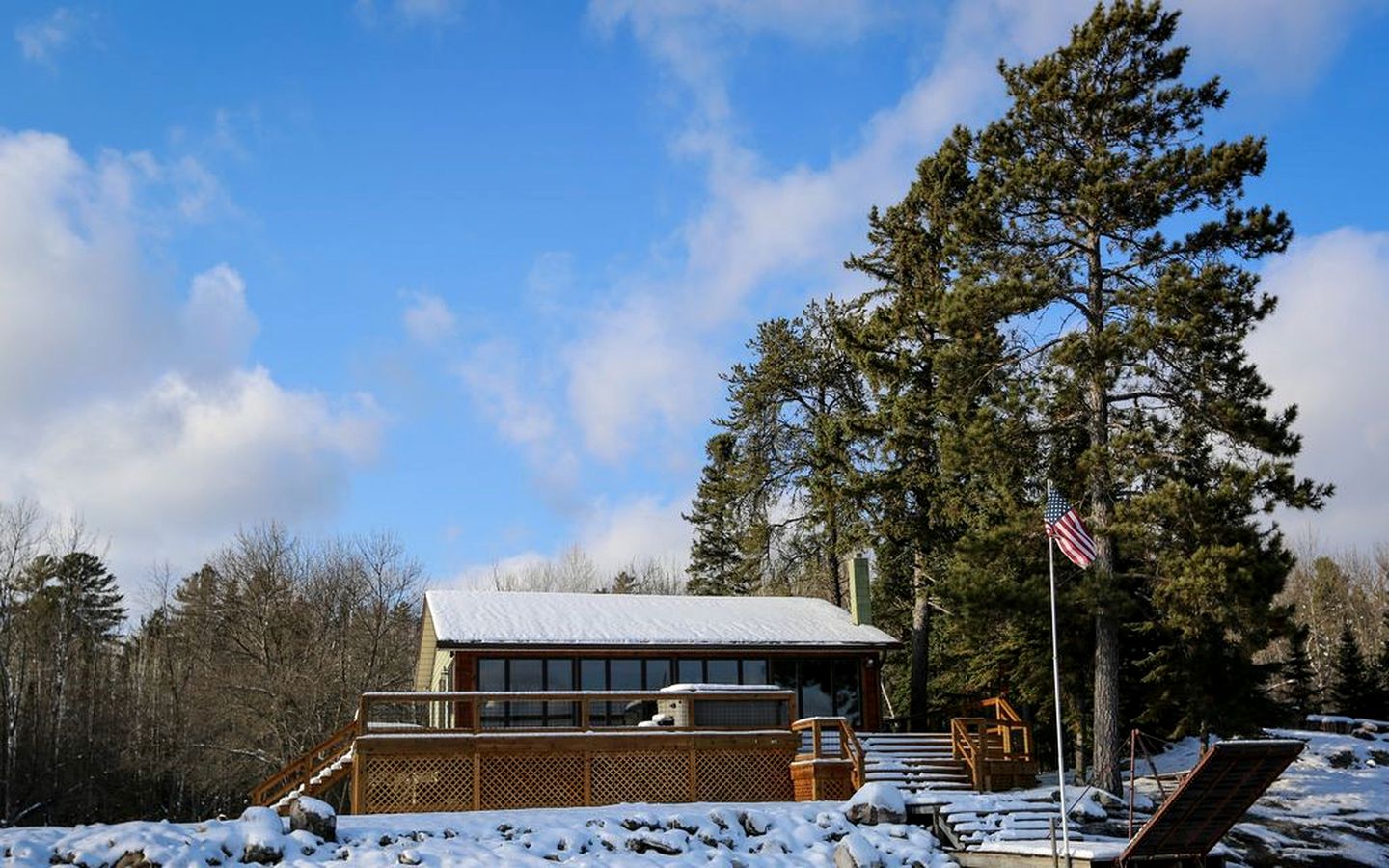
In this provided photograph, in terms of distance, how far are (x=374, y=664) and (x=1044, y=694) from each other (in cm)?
2448

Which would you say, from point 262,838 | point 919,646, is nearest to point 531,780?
point 262,838

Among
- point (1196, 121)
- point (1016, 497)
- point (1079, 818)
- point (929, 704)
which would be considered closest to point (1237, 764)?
point (1079, 818)

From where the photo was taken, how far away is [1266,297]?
68.9 ft

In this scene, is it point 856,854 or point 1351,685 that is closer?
point 856,854

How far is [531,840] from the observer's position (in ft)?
53.8

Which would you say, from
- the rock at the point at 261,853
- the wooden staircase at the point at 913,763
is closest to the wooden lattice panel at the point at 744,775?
the wooden staircase at the point at 913,763

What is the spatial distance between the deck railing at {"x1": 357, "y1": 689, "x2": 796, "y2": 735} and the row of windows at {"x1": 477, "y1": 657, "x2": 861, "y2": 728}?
0.03 m

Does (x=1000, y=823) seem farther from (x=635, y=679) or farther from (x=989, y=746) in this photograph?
(x=635, y=679)

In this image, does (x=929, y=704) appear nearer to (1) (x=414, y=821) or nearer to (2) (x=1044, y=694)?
(2) (x=1044, y=694)

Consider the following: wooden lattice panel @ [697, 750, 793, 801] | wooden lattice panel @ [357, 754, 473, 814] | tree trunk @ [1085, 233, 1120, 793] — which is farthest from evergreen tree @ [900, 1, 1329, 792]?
wooden lattice panel @ [357, 754, 473, 814]

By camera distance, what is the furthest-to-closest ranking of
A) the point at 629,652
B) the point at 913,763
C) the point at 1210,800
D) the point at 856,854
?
the point at 629,652
the point at 913,763
the point at 856,854
the point at 1210,800

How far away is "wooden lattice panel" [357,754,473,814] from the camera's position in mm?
18672

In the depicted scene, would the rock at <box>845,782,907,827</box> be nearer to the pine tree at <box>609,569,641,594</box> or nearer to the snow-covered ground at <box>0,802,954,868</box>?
the snow-covered ground at <box>0,802,954,868</box>

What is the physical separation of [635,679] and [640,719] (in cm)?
134
